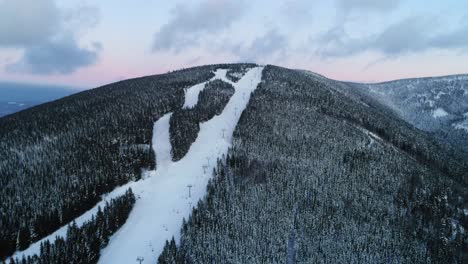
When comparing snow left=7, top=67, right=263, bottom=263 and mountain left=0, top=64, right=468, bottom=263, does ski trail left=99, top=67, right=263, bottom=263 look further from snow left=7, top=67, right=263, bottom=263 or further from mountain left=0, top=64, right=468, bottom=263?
mountain left=0, top=64, right=468, bottom=263

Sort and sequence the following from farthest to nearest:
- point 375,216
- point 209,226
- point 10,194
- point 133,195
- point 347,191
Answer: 1. point 347,191
2. point 375,216
3. point 10,194
4. point 133,195
5. point 209,226

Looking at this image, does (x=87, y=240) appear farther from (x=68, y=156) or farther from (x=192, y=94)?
(x=192, y=94)

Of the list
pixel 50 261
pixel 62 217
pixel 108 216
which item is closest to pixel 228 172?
pixel 108 216

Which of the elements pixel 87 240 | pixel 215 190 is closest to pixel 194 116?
pixel 215 190

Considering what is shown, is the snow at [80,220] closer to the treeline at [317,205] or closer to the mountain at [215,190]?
the mountain at [215,190]

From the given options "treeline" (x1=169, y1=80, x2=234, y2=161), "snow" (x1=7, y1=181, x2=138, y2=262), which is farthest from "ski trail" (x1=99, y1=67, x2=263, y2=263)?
"snow" (x1=7, y1=181, x2=138, y2=262)

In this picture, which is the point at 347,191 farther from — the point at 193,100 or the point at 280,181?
the point at 193,100
